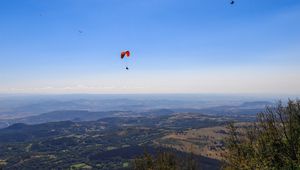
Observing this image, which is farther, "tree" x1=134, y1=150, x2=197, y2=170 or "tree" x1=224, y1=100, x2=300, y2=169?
"tree" x1=134, y1=150, x2=197, y2=170

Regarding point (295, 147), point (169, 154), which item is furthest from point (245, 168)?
point (169, 154)

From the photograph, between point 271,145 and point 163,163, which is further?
point 271,145

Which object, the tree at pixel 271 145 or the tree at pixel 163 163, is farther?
the tree at pixel 163 163

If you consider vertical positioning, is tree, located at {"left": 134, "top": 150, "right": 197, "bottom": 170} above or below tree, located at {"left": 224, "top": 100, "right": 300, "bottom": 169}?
below

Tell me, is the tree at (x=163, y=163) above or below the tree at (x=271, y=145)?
below

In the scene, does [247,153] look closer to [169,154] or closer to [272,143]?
[272,143]

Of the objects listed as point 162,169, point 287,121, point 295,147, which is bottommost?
point 162,169

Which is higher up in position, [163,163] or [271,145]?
[271,145]

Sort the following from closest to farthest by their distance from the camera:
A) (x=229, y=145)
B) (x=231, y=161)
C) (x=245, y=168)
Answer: (x=245, y=168) → (x=231, y=161) → (x=229, y=145)
